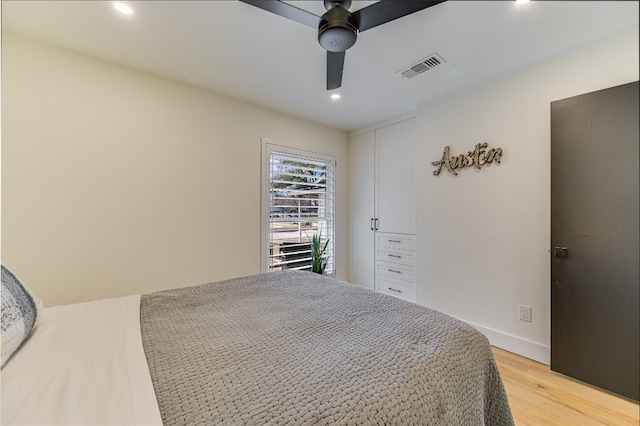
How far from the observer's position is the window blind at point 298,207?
9.59 ft

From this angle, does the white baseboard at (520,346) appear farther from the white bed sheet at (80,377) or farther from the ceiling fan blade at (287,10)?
the ceiling fan blade at (287,10)

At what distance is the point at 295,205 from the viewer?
3135mm

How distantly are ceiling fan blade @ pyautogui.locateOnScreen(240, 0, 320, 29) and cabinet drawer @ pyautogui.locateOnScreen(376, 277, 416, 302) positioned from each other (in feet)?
8.91

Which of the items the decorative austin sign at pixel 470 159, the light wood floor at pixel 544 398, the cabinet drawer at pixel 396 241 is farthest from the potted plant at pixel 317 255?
the light wood floor at pixel 544 398

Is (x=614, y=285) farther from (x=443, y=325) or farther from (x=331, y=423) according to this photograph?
(x=443, y=325)

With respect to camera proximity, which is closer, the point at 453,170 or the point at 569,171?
the point at 569,171

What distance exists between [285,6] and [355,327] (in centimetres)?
144

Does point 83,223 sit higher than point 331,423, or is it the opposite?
point 83,223

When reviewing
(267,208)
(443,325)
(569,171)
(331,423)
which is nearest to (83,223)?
(267,208)

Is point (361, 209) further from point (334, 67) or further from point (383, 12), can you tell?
point (383, 12)

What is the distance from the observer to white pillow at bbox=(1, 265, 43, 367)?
764 millimetres

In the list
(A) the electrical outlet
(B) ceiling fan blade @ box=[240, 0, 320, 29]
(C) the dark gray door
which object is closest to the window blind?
(B) ceiling fan blade @ box=[240, 0, 320, 29]

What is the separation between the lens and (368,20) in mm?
1042

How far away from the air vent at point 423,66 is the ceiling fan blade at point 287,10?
2.56 feet
